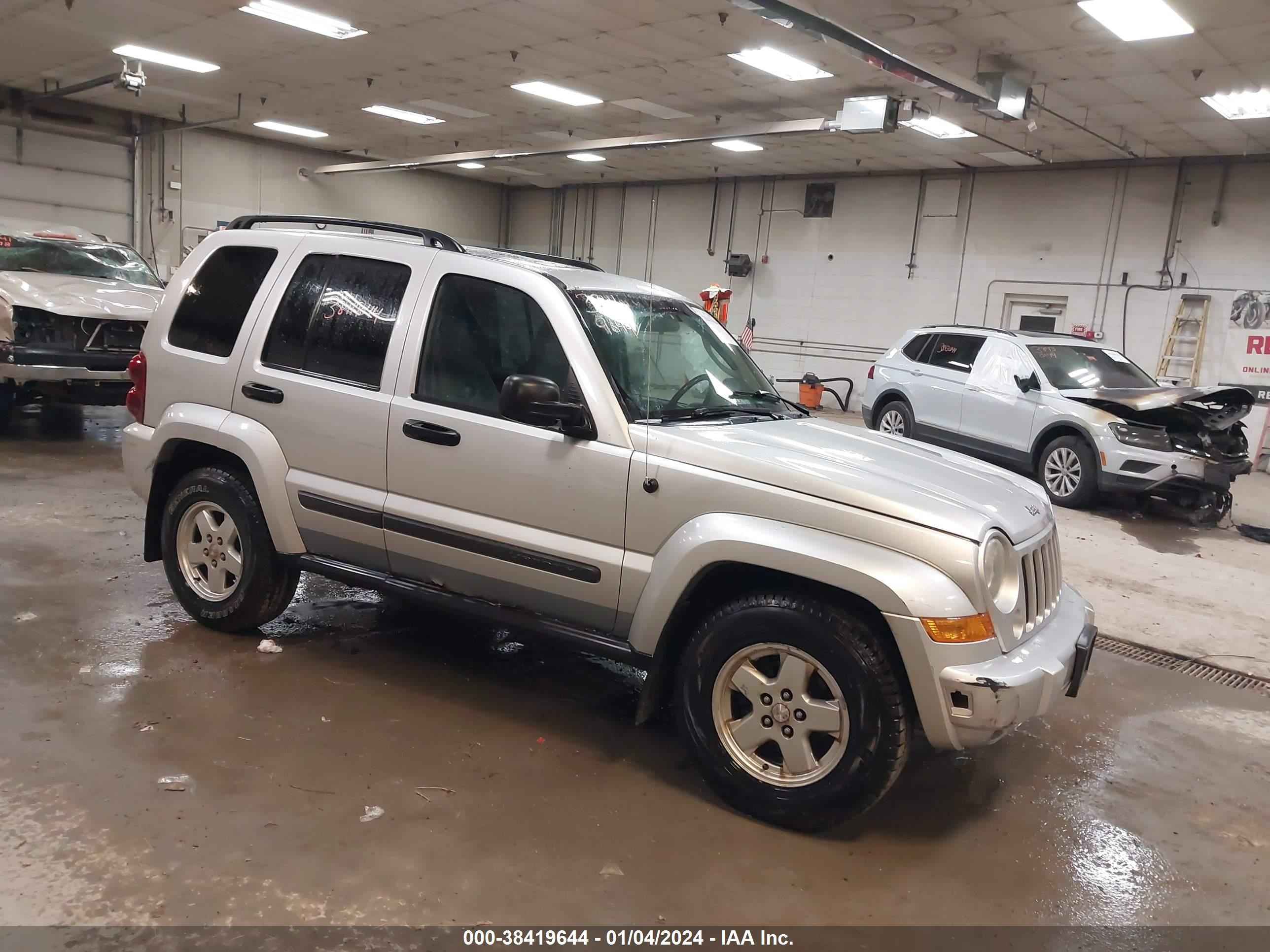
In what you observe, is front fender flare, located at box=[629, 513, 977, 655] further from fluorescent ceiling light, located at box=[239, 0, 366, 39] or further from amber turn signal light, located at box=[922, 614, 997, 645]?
fluorescent ceiling light, located at box=[239, 0, 366, 39]

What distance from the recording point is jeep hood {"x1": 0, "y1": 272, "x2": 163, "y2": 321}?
8578 mm

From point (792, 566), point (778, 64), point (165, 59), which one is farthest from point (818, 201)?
point (792, 566)

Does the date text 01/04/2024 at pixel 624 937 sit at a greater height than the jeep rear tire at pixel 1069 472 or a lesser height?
lesser

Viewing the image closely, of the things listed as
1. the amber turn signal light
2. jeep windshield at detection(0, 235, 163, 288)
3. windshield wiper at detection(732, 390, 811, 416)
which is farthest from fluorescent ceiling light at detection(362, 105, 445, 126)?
the amber turn signal light

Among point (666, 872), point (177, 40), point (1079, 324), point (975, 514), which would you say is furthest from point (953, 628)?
point (1079, 324)

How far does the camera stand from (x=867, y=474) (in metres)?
3.09

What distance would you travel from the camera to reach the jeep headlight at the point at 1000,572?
9.29 ft

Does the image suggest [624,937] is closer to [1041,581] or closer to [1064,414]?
[1041,581]

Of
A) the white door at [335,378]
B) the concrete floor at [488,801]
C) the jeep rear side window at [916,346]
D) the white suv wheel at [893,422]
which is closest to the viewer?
the concrete floor at [488,801]

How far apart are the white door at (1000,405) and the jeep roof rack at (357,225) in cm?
743

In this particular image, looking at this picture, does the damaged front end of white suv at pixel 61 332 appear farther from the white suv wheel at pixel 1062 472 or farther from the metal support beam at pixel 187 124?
the white suv wheel at pixel 1062 472

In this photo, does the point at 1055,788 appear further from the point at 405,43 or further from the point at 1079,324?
the point at 1079,324

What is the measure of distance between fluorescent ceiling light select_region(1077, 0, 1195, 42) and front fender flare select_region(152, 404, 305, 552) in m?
8.04

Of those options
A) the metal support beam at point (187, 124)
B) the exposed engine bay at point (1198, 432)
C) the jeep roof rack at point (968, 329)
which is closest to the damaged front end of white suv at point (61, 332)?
the metal support beam at point (187, 124)
